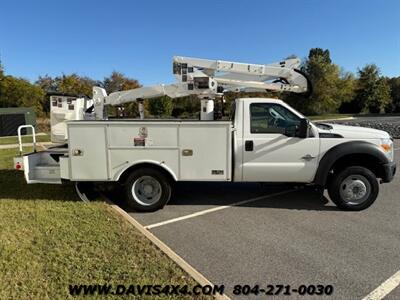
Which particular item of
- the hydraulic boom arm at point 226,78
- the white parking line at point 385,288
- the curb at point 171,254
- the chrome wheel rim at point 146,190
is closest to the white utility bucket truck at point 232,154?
the chrome wheel rim at point 146,190

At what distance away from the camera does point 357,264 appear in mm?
4121

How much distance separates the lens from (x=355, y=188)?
6.13 meters

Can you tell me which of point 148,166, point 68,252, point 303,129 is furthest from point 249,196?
point 68,252

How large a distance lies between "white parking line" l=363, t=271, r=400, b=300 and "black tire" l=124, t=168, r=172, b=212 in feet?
11.7

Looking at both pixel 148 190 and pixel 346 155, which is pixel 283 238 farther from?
pixel 148 190

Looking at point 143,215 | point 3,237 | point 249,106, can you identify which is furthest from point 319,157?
point 3,237

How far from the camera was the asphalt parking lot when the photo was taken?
3861 mm

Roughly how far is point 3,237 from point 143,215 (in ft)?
7.08

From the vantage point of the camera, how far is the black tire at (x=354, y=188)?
608cm

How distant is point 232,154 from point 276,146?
30.8 inches

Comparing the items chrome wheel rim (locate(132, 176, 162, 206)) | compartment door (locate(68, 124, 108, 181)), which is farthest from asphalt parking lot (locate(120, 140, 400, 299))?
compartment door (locate(68, 124, 108, 181))

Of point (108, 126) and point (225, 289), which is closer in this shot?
point (225, 289)

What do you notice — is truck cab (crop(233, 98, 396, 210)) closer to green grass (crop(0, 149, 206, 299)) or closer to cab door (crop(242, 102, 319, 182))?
cab door (crop(242, 102, 319, 182))

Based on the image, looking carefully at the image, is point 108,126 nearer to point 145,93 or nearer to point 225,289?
point 145,93
